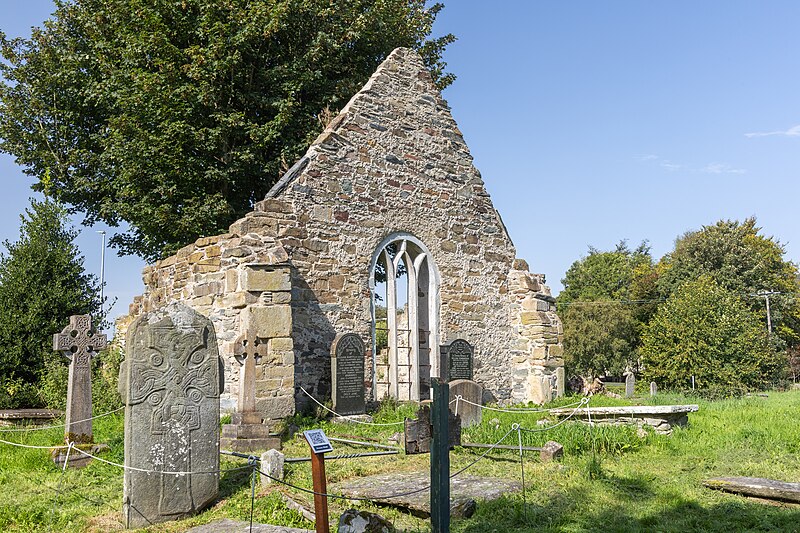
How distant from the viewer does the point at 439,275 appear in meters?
14.0

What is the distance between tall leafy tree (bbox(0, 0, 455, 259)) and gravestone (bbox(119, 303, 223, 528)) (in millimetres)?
9533

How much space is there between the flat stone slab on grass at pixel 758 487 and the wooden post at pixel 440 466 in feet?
11.0

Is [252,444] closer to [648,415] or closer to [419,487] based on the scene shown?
[419,487]

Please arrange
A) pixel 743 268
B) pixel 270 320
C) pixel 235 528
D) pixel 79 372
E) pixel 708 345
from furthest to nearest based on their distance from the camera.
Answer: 1. pixel 743 268
2. pixel 708 345
3. pixel 270 320
4. pixel 79 372
5. pixel 235 528

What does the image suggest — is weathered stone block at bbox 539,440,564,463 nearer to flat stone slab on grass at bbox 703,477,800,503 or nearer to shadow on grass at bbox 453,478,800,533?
shadow on grass at bbox 453,478,800,533

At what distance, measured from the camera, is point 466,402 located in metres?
11.2

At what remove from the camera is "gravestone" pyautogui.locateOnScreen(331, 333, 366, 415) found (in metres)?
11.8

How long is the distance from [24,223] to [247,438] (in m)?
11.3


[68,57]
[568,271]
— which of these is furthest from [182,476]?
[568,271]

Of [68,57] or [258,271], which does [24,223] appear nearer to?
[68,57]

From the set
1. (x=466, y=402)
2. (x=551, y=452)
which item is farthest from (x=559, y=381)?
(x=551, y=452)

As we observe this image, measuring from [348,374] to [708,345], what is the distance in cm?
1367

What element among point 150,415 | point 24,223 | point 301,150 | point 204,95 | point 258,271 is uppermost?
point 204,95

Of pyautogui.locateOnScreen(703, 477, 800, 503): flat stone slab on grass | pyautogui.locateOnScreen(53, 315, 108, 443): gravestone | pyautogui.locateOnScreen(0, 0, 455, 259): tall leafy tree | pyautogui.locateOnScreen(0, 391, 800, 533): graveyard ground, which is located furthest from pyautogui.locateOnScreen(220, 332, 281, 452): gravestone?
pyautogui.locateOnScreen(0, 0, 455, 259): tall leafy tree
